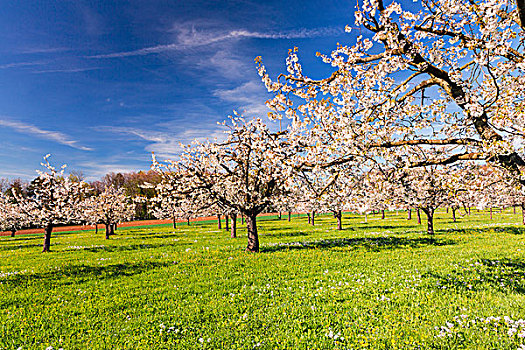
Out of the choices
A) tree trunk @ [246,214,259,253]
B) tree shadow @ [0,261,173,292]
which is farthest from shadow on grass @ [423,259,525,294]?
tree shadow @ [0,261,173,292]

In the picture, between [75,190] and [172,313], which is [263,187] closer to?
[172,313]

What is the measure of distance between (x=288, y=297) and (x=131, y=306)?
5470 millimetres

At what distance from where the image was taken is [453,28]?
6605 millimetres

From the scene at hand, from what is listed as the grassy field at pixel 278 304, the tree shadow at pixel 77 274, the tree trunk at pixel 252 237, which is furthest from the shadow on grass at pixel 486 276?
the tree shadow at pixel 77 274

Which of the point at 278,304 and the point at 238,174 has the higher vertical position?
the point at 238,174

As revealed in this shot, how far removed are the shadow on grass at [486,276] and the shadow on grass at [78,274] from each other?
14.2 meters

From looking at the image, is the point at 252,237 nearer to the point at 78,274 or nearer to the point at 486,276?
the point at 78,274

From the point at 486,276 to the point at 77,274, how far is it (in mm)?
19418

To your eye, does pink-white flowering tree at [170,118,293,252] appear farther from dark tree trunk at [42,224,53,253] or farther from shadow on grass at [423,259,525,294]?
dark tree trunk at [42,224,53,253]

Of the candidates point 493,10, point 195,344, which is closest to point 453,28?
point 493,10

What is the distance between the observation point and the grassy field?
6.23 meters

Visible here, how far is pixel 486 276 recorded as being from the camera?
10281mm

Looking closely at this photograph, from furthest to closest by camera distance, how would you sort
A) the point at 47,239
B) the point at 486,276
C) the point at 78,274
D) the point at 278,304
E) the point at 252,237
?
1. the point at 47,239
2. the point at 252,237
3. the point at 78,274
4. the point at 486,276
5. the point at 278,304

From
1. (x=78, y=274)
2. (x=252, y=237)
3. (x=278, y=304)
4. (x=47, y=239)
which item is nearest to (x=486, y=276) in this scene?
(x=278, y=304)
